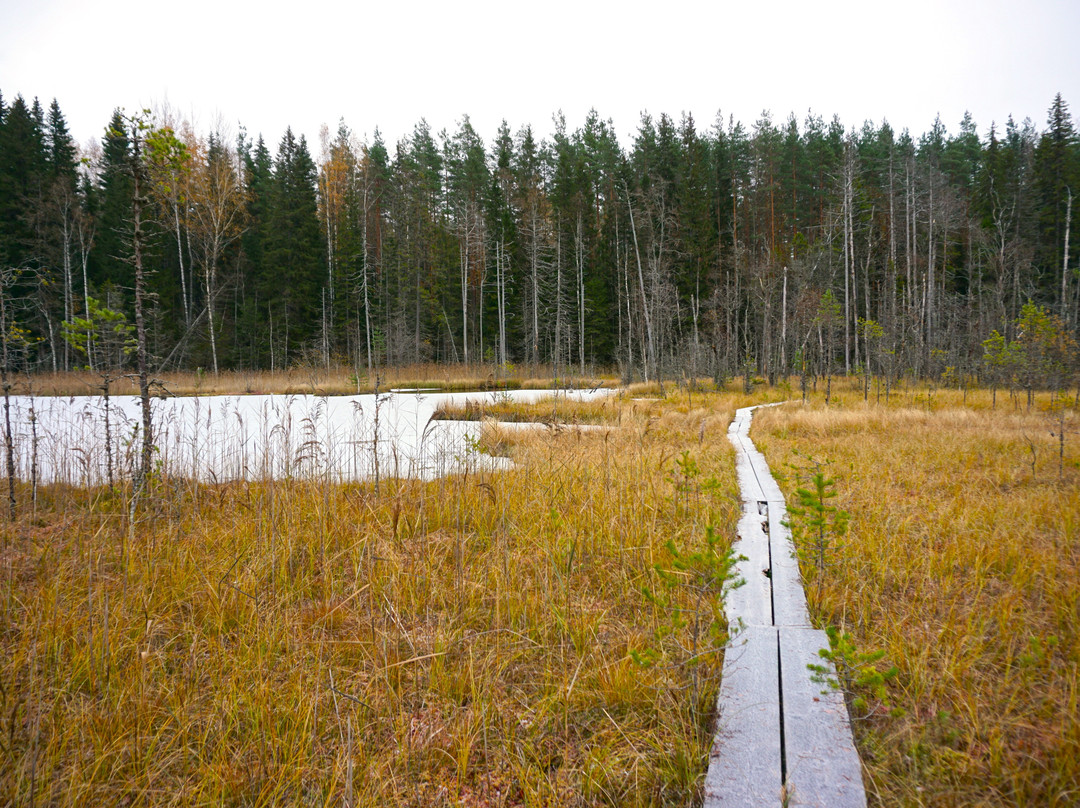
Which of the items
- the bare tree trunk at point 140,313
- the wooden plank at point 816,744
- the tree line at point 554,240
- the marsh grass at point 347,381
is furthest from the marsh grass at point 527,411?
the tree line at point 554,240

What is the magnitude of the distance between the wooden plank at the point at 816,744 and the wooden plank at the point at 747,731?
4 cm

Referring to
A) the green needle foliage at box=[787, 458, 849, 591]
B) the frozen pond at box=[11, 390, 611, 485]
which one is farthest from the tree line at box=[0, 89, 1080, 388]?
the green needle foliage at box=[787, 458, 849, 591]

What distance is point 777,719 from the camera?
5.55 ft

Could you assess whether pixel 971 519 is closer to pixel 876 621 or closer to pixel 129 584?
pixel 876 621

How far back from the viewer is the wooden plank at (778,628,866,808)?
1379 millimetres

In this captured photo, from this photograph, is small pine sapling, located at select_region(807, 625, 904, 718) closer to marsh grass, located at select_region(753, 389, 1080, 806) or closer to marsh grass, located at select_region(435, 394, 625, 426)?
marsh grass, located at select_region(753, 389, 1080, 806)

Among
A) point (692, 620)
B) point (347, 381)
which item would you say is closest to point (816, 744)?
→ point (692, 620)

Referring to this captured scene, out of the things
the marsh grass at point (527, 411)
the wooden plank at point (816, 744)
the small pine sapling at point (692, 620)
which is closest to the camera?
the wooden plank at point (816, 744)

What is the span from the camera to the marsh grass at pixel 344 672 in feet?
5.17

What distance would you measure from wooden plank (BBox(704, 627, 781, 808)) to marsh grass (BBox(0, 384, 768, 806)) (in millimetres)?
80

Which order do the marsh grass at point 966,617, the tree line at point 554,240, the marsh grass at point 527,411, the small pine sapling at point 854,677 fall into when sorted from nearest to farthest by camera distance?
the marsh grass at point 966,617, the small pine sapling at point 854,677, the marsh grass at point 527,411, the tree line at point 554,240

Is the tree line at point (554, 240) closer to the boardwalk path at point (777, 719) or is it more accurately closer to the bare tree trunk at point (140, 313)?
the bare tree trunk at point (140, 313)

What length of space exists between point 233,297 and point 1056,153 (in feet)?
147

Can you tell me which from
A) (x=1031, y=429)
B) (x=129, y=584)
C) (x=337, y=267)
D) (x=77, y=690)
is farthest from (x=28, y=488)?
(x=337, y=267)
